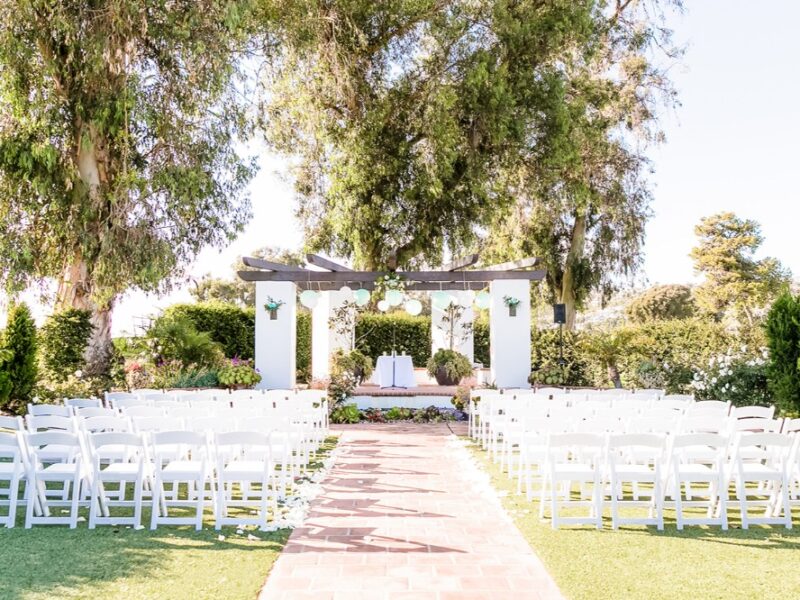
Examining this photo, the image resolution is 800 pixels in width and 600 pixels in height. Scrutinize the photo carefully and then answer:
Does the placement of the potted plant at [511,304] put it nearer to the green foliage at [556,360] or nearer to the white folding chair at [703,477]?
the green foliage at [556,360]

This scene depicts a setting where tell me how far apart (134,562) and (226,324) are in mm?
16388

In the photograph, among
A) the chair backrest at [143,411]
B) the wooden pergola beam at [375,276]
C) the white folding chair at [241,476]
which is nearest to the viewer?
the white folding chair at [241,476]

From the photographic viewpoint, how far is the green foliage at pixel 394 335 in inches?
899

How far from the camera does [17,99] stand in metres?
13.2

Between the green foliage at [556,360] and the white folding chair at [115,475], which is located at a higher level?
the green foliage at [556,360]

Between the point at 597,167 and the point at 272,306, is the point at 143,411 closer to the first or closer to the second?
the point at 272,306

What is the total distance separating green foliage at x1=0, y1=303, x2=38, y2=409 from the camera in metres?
12.1

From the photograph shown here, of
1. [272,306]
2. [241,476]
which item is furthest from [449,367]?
[241,476]

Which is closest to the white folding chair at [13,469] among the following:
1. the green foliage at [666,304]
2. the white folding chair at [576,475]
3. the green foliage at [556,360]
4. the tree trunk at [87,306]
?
the white folding chair at [576,475]

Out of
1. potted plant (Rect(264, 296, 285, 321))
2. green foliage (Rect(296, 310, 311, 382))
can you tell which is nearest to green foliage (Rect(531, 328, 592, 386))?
potted plant (Rect(264, 296, 285, 321))

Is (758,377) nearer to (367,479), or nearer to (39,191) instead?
(367,479)

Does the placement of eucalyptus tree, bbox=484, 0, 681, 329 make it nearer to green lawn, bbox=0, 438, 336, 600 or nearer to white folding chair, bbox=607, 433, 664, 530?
white folding chair, bbox=607, 433, 664, 530

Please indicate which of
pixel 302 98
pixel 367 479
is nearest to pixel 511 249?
pixel 302 98

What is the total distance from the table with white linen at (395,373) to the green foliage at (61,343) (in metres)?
6.30
